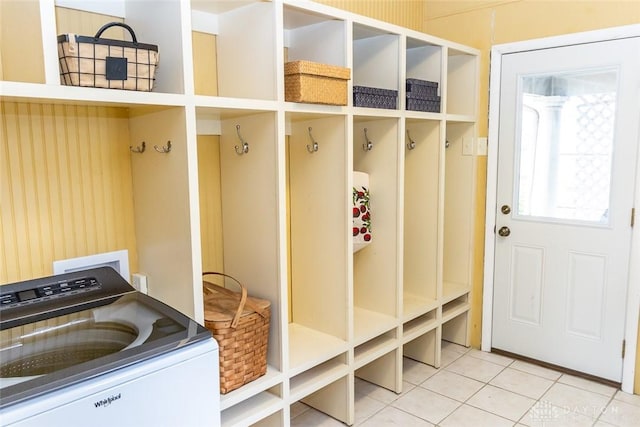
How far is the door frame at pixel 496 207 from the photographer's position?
2.76 m

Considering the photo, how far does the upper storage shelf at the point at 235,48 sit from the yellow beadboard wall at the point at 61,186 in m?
0.47

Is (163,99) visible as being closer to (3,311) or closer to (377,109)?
(3,311)

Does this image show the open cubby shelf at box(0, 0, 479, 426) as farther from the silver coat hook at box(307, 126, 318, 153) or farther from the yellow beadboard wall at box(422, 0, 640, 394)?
the yellow beadboard wall at box(422, 0, 640, 394)

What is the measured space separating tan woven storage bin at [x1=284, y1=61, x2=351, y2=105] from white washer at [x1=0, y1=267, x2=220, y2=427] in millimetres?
1018

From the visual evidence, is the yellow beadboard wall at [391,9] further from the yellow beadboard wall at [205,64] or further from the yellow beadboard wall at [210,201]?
the yellow beadboard wall at [210,201]

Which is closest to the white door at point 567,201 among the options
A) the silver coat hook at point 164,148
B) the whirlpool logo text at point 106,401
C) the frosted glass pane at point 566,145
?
the frosted glass pane at point 566,145

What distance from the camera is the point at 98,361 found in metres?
1.19

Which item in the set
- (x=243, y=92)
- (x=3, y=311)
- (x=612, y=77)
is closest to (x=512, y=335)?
(x=612, y=77)

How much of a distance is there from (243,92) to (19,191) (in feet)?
3.19

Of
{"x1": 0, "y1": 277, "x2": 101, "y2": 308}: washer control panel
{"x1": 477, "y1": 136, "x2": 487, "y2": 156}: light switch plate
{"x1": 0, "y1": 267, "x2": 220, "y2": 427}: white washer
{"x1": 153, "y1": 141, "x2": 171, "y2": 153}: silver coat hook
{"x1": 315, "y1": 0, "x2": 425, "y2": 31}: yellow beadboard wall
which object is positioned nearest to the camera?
{"x1": 0, "y1": 267, "x2": 220, "y2": 427}: white washer

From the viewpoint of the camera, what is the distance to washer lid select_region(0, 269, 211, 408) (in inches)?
45.1

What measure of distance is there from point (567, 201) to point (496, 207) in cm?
45

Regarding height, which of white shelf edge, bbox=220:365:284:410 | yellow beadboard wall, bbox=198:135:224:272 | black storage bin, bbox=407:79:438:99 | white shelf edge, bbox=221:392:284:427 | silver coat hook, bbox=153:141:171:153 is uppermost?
black storage bin, bbox=407:79:438:99

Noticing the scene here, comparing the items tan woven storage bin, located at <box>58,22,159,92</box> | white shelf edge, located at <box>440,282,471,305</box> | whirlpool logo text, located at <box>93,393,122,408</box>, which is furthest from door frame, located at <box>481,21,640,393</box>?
whirlpool logo text, located at <box>93,393,122,408</box>
